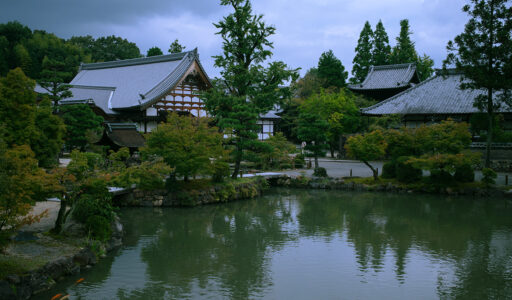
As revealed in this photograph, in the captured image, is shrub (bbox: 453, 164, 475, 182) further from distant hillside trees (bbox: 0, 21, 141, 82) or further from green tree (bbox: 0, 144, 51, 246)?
distant hillside trees (bbox: 0, 21, 141, 82)

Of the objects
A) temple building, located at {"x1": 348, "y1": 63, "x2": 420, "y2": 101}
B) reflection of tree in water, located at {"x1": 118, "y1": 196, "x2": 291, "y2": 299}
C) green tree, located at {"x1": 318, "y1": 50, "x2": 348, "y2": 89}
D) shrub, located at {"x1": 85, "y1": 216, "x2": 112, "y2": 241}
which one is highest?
green tree, located at {"x1": 318, "y1": 50, "x2": 348, "y2": 89}

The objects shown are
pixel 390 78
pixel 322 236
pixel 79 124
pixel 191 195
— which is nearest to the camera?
pixel 322 236

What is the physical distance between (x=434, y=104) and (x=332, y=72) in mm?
20416

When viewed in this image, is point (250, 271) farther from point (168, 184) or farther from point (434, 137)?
point (434, 137)

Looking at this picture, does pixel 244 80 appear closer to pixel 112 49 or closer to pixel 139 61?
pixel 139 61

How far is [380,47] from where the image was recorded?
42.8 metres

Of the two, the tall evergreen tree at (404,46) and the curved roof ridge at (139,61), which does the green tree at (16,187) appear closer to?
the curved roof ridge at (139,61)

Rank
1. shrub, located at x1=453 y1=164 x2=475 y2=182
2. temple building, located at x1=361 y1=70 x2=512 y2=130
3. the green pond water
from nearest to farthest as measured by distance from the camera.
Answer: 1. the green pond water
2. shrub, located at x1=453 y1=164 x2=475 y2=182
3. temple building, located at x1=361 y1=70 x2=512 y2=130

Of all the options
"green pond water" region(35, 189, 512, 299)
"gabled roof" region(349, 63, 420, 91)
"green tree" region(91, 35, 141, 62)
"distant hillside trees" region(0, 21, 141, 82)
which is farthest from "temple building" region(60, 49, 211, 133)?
"green tree" region(91, 35, 141, 62)

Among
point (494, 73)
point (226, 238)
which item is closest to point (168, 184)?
point (226, 238)

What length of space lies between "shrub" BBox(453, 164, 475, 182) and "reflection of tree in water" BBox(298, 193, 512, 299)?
1.70 meters

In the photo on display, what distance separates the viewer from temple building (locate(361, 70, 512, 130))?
25328 mm

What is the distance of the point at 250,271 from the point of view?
845cm

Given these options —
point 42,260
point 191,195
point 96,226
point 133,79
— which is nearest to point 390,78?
point 133,79
